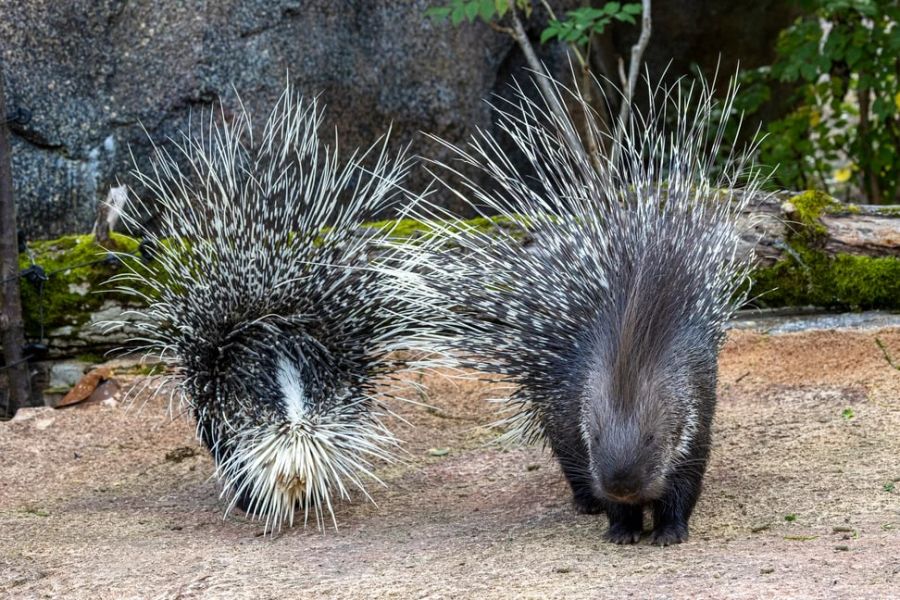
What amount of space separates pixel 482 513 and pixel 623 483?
898mm

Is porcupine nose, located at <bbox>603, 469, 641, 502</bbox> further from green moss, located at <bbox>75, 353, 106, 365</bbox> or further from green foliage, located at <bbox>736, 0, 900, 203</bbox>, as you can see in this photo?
green foliage, located at <bbox>736, 0, 900, 203</bbox>

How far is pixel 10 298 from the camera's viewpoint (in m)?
5.04

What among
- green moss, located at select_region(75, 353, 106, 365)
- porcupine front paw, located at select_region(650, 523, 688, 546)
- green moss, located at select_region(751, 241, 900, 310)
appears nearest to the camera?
porcupine front paw, located at select_region(650, 523, 688, 546)

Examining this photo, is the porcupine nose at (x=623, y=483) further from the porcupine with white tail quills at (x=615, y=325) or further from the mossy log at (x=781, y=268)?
the mossy log at (x=781, y=268)

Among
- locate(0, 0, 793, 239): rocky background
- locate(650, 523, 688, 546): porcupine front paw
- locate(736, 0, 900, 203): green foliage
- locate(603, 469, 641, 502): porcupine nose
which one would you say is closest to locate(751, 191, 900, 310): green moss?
locate(736, 0, 900, 203): green foliage

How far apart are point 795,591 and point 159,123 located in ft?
16.3

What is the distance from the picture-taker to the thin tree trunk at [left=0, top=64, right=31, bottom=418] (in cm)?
505

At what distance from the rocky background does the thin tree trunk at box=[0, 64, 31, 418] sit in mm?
1024

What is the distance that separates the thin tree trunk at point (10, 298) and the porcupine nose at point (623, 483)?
3.25m

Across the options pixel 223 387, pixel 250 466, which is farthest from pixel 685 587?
pixel 223 387

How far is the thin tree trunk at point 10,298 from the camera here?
5.05 meters

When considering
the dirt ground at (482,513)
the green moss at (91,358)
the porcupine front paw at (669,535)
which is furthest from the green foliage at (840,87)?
the green moss at (91,358)

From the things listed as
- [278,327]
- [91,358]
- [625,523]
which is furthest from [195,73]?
[625,523]

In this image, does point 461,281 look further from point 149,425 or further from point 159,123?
point 159,123
